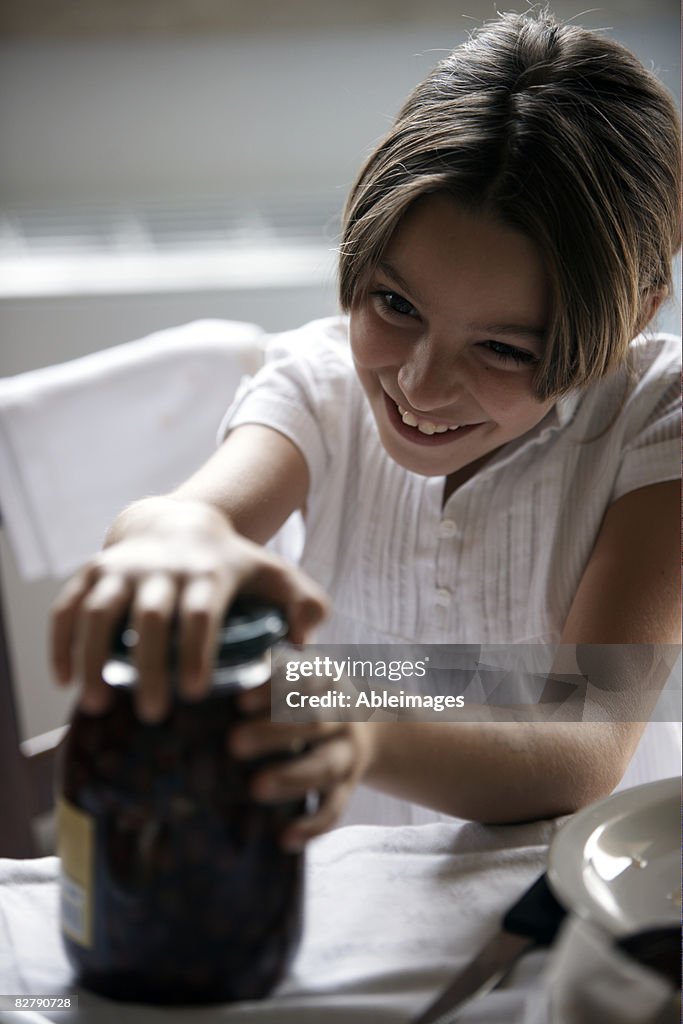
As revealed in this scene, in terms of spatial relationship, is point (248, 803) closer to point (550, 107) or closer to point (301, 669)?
point (301, 669)

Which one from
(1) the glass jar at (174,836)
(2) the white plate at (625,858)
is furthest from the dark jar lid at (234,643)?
(2) the white plate at (625,858)

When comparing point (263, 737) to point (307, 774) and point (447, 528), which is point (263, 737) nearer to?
point (307, 774)

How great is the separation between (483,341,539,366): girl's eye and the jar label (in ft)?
0.68

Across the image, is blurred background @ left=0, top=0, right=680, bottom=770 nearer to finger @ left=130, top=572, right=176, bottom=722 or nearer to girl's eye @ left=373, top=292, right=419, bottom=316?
girl's eye @ left=373, top=292, right=419, bottom=316

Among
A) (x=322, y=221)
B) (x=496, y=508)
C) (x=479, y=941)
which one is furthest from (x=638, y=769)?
(x=322, y=221)

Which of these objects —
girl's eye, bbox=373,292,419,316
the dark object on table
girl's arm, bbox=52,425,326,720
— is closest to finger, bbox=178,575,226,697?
girl's arm, bbox=52,425,326,720

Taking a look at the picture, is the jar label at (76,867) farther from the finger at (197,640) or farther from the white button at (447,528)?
the white button at (447,528)

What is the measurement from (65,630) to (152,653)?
27mm

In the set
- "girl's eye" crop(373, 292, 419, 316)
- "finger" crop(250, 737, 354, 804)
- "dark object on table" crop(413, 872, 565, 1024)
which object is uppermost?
"girl's eye" crop(373, 292, 419, 316)

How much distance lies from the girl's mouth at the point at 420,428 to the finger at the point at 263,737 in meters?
0.20

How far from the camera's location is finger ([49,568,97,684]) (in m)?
0.21

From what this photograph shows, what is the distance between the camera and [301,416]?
19.4 inches

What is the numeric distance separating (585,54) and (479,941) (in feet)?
0.89

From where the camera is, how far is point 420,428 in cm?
41
